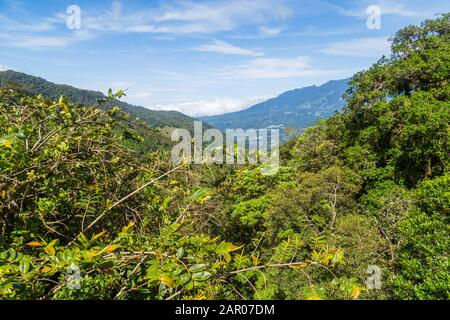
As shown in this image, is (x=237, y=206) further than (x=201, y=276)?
Yes

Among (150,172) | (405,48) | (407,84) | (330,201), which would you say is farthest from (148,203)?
(405,48)

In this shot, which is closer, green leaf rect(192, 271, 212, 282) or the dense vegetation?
green leaf rect(192, 271, 212, 282)

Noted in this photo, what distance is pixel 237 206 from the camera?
22438 mm

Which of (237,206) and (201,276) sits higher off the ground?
(201,276)

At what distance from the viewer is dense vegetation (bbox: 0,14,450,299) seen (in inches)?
66.8

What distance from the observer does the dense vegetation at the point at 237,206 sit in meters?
1.70

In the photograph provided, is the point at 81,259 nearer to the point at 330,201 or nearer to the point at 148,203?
the point at 148,203

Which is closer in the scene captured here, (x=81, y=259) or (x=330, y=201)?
(x=81, y=259)

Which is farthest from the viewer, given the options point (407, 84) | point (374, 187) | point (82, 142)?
point (407, 84)

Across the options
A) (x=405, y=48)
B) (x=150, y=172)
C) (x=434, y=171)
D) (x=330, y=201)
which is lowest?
(x=330, y=201)

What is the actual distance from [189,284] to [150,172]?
1359 millimetres
